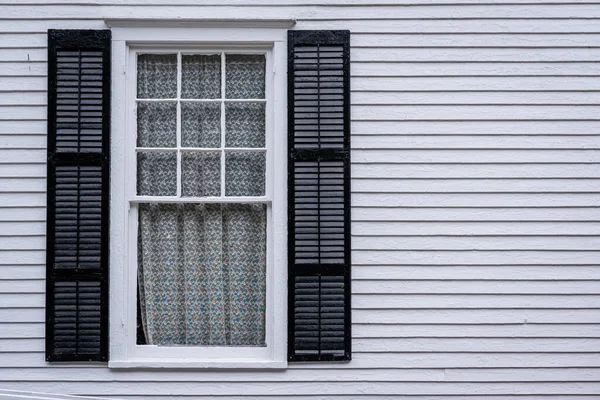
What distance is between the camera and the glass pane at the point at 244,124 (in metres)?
5.27

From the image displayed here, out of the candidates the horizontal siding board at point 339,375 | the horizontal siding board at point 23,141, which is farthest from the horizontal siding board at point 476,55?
the horizontal siding board at point 23,141

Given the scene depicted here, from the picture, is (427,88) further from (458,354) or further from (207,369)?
(207,369)

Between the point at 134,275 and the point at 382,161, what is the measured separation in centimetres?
190

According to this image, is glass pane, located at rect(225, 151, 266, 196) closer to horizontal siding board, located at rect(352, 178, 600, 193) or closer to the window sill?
horizontal siding board, located at rect(352, 178, 600, 193)

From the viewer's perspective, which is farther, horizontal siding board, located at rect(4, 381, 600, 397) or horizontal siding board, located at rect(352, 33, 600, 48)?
horizontal siding board, located at rect(352, 33, 600, 48)

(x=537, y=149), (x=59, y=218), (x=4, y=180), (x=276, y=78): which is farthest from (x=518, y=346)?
(x=4, y=180)

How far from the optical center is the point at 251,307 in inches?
206

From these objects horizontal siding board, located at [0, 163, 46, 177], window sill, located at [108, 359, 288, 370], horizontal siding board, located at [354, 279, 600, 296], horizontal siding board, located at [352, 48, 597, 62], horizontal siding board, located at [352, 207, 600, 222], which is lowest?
window sill, located at [108, 359, 288, 370]

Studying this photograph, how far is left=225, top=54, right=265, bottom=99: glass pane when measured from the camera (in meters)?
5.30

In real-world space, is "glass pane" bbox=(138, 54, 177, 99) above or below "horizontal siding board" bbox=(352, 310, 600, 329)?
above

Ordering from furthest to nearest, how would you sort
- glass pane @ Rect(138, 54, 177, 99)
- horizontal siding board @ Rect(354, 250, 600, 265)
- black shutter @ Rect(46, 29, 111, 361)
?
glass pane @ Rect(138, 54, 177, 99) < horizontal siding board @ Rect(354, 250, 600, 265) < black shutter @ Rect(46, 29, 111, 361)

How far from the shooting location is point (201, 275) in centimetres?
523
